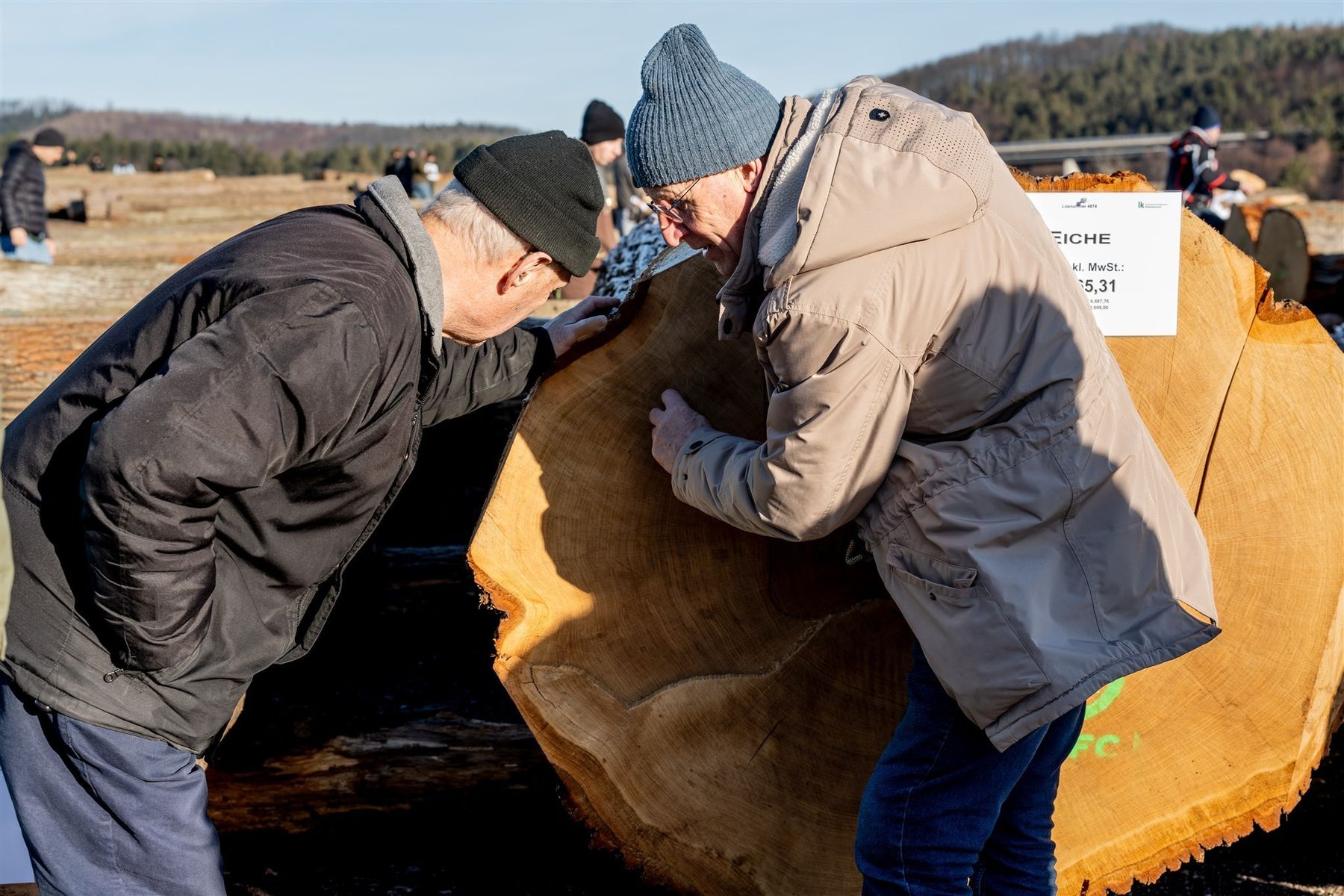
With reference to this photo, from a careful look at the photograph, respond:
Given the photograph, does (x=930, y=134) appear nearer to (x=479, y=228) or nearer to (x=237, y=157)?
(x=479, y=228)

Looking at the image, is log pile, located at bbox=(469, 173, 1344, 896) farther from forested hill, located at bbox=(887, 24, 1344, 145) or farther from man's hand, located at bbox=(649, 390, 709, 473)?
forested hill, located at bbox=(887, 24, 1344, 145)

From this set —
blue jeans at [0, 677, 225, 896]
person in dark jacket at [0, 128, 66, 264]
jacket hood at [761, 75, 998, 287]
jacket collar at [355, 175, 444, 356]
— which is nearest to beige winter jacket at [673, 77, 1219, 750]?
jacket hood at [761, 75, 998, 287]

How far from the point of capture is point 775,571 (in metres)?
2.62

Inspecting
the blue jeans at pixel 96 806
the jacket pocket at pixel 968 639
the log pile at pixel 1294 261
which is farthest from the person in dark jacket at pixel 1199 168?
the blue jeans at pixel 96 806

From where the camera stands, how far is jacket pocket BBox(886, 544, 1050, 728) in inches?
71.4

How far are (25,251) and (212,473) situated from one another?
9458mm

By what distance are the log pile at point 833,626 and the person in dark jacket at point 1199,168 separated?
6924mm

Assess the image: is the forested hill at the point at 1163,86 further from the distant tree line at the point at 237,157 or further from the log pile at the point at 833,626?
the log pile at the point at 833,626

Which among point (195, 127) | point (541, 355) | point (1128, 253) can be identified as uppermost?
point (1128, 253)

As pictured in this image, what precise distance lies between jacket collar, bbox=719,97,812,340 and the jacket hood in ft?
0.30

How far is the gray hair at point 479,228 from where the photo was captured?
81.0 inches

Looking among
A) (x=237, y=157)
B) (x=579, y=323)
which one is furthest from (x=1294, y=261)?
(x=237, y=157)

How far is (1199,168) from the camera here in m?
9.02

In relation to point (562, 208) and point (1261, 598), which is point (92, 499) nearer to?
point (562, 208)
